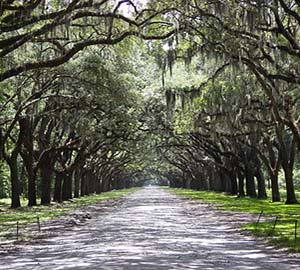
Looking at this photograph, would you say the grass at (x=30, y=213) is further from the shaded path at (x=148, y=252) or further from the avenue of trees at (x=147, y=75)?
the shaded path at (x=148, y=252)

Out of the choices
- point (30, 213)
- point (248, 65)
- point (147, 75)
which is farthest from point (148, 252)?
point (147, 75)

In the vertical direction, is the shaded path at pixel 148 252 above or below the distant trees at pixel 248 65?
below

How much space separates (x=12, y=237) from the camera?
15.3 metres

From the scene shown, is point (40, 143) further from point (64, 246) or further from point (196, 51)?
point (64, 246)

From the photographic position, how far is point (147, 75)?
36.3m

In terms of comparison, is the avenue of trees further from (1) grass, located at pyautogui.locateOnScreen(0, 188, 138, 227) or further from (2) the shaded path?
(2) the shaded path

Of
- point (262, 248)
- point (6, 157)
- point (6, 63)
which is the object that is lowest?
point (262, 248)

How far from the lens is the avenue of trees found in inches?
600

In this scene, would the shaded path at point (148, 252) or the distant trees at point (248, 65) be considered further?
the distant trees at point (248, 65)

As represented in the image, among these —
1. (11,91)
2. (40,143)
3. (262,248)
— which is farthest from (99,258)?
(40,143)

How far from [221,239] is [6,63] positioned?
10.4m

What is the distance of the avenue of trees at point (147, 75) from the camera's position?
15.2 m

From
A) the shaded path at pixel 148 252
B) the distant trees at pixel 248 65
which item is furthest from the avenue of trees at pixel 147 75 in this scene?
the shaded path at pixel 148 252

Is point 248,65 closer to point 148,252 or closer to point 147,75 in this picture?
point 148,252
